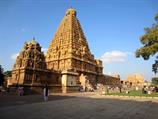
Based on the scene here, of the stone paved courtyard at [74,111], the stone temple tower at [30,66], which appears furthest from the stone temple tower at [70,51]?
the stone paved courtyard at [74,111]

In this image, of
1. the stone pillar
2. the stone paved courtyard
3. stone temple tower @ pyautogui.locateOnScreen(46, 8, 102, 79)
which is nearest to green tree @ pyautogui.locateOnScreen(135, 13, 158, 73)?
the stone paved courtyard

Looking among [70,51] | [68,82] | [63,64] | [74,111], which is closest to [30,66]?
[68,82]

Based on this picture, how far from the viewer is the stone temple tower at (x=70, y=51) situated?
59.4 m

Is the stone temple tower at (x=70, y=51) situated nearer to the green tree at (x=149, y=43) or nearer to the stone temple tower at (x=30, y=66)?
the stone temple tower at (x=30, y=66)

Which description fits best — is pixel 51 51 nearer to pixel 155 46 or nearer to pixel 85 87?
pixel 85 87

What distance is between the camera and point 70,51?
58875 mm

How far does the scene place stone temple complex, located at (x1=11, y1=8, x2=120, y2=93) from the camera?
32875 millimetres

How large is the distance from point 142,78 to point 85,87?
237ft

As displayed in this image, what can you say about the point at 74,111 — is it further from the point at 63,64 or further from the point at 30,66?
the point at 63,64

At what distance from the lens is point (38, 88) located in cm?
3231

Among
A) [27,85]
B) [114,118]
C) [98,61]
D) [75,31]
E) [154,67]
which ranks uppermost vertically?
[75,31]

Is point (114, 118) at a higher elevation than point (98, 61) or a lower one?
lower

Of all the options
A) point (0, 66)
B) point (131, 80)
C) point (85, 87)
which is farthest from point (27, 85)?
point (131, 80)

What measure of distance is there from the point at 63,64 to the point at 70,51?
510cm
